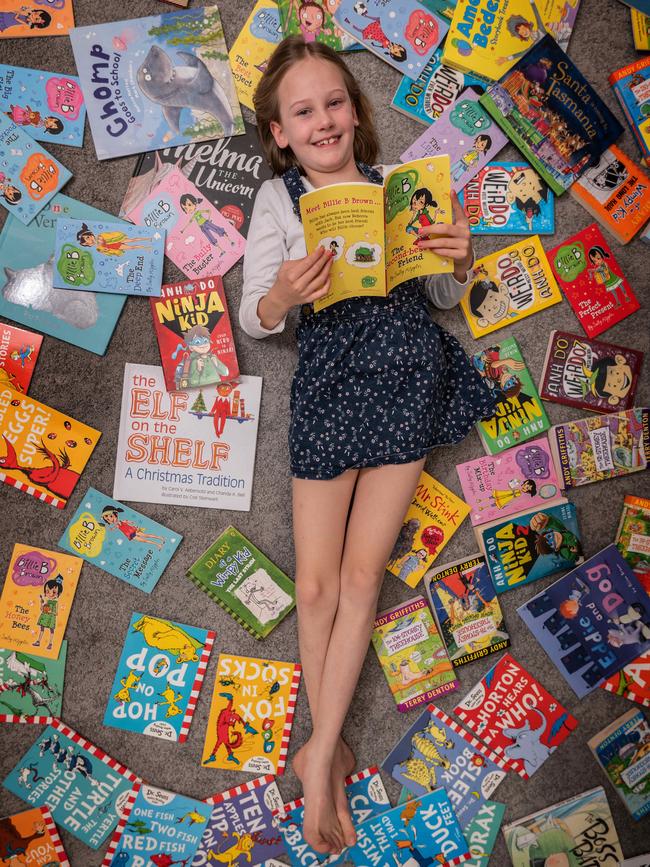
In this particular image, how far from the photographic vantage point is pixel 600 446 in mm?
1261

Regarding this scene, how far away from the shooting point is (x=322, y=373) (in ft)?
3.59

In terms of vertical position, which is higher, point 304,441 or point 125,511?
point 304,441

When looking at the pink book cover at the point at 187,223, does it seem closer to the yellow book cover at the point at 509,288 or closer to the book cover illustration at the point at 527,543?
the yellow book cover at the point at 509,288

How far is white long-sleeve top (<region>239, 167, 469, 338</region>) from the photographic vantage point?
1.10 m

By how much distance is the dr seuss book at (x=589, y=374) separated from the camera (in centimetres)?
125

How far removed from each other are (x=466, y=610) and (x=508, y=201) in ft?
2.55

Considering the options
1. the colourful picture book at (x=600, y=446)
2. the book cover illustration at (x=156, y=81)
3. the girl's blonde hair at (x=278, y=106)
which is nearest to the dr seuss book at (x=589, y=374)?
the colourful picture book at (x=600, y=446)

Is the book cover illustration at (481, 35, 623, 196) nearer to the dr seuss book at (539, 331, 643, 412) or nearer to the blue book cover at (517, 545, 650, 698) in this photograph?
the dr seuss book at (539, 331, 643, 412)

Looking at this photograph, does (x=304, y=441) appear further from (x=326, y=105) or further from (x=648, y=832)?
(x=648, y=832)

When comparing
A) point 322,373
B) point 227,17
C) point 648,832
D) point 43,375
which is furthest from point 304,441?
point 648,832

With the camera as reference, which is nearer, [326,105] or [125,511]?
[326,105]

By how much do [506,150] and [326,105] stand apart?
40 centimetres

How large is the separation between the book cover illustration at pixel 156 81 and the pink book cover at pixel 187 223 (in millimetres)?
82

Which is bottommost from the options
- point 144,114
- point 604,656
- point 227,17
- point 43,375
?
point 604,656
